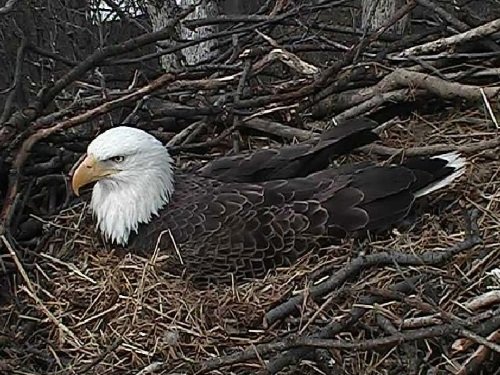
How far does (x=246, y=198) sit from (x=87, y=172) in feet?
1.85

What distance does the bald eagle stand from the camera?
325 cm

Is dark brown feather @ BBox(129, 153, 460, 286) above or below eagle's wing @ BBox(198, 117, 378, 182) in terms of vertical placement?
below

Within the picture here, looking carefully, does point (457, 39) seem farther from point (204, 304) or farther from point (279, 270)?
point (204, 304)

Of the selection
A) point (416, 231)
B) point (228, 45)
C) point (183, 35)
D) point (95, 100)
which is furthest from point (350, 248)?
point (183, 35)

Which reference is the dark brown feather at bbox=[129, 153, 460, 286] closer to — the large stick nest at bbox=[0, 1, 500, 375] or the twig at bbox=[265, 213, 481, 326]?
the large stick nest at bbox=[0, 1, 500, 375]

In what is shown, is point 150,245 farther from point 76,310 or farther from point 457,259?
point 457,259

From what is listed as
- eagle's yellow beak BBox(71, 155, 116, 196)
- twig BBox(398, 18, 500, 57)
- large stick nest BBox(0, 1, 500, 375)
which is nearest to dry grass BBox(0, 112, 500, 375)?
large stick nest BBox(0, 1, 500, 375)

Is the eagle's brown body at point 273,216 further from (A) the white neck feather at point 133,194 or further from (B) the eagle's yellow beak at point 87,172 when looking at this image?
(B) the eagle's yellow beak at point 87,172

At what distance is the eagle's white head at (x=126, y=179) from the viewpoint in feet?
11.2

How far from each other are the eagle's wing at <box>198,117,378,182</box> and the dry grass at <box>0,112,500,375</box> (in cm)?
38

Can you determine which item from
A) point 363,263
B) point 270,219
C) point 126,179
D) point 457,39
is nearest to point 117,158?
point 126,179

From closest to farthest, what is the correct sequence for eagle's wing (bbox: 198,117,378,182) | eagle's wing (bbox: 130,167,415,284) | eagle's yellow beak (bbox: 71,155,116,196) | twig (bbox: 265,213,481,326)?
twig (bbox: 265,213,481,326)
eagle's wing (bbox: 130,167,415,284)
eagle's yellow beak (bbox: 71,155,116,196)
eagle's wing (bbox: 198,117,378,182)

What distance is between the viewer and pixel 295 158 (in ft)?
11.8

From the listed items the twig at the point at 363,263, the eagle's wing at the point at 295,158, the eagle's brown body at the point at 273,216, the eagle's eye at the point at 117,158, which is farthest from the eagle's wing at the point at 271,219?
the twig at the point at 363,263
